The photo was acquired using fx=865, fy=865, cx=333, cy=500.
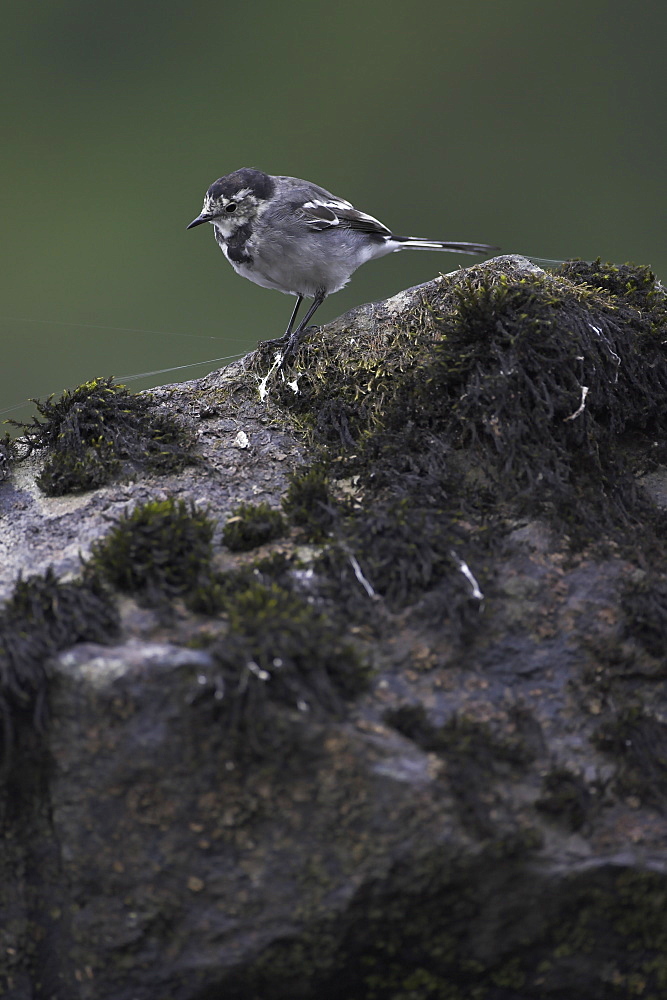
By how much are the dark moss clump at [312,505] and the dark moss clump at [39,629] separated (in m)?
0.92

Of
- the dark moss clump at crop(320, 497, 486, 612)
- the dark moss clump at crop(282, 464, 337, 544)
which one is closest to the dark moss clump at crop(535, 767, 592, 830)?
the dark moss clump at crop(320, 497, 486, 612)

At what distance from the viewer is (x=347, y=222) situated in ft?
19.8

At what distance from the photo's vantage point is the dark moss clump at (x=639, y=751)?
3053 millimetres

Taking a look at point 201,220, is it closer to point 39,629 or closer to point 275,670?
point 39,629

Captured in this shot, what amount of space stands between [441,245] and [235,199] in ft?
5.03

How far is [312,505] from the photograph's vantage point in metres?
3.85

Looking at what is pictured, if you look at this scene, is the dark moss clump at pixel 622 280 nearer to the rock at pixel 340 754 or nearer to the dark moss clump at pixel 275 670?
the rock at pixel 340 754

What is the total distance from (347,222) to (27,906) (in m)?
4.62

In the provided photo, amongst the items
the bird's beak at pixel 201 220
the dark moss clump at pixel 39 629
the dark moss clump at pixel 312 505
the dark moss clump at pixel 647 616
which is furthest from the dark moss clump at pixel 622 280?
the dark moss clump at pixel 39 629

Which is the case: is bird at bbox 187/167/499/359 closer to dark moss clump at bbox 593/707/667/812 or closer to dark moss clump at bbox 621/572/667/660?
dark moss clump at bbox 621/572/667/660

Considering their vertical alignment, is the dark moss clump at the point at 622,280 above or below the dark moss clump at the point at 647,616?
above

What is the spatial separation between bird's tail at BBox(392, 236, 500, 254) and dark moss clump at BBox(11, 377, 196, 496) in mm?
2606

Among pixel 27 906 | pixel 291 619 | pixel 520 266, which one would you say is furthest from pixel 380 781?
pixel 520 266

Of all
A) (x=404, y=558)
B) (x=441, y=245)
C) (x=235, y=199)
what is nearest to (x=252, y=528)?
(x=404, y=558)
